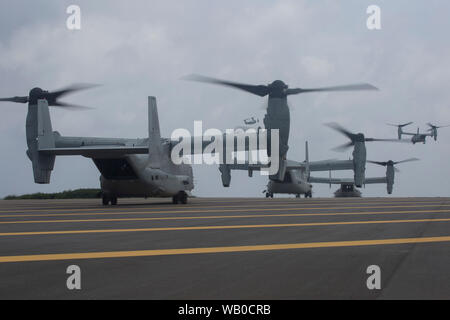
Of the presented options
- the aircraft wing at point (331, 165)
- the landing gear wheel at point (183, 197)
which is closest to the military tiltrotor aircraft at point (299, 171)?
the aircraft wing at point (331, 165)

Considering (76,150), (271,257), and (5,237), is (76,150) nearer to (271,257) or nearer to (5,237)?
(5,237)

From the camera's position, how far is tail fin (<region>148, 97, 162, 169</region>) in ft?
93.9

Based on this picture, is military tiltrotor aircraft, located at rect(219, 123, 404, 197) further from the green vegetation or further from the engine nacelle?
the green vegetation

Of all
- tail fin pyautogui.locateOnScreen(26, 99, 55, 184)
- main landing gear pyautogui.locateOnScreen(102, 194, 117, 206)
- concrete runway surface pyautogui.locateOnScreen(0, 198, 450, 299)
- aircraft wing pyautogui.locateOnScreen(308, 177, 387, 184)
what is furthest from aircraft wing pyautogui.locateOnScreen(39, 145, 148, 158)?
aircraft wing pyautogui.locateOnScreen(308, 177, 387, 184)

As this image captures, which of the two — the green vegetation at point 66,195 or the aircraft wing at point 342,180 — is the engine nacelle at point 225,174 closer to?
the green vegetation at point 66,195

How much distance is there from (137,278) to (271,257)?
2.77m

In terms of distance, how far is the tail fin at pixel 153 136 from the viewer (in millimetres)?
28625

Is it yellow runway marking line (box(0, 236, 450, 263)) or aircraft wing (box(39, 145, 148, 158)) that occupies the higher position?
aircraft wing (box(39, 145, 148, 158))

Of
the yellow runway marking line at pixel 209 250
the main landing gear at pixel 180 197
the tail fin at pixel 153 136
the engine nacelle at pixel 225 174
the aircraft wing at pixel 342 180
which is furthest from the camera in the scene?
the aircraft wing at pixel 342 180

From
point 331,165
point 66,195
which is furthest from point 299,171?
point 66,195

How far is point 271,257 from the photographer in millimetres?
9094

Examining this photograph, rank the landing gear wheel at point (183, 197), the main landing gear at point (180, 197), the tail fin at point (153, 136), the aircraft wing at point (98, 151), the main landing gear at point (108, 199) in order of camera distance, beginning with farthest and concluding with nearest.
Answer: the landing gear wheel at point (183, 197) → the main landing gear at point (180, 197) → the main landing gear at point (108, 199) → the tail fin at point (153, 136) → the aircraft wing at point (98, 151)

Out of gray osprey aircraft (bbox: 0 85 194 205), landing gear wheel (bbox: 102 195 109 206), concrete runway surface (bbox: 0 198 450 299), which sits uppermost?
gray osprey aircraft (bbox: 0 85 194 205)
